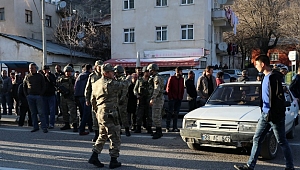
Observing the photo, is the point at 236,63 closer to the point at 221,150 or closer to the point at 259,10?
the point at 259,10

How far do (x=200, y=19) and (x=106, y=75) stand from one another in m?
23.6

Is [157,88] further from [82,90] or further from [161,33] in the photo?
[161,33]

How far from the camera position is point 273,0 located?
137 ft

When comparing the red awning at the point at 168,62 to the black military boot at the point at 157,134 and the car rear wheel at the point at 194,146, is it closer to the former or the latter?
the black military boot at the point at 157,134

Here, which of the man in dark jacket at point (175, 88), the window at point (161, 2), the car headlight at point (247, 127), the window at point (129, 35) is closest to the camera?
the car headlight at point (247, 127)

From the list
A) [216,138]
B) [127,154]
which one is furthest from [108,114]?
[216,138]

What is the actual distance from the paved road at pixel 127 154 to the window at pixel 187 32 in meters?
20.5

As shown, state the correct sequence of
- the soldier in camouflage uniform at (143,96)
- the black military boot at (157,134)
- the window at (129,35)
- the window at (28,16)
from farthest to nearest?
the window at (28,16)
the window at (129,35)
the soldier in camouflage uniform at (143,96)
the black military boot at (157,134)

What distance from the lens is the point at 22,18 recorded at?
118 feet

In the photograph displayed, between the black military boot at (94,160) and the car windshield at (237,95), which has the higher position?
the car windshield at (237,95)

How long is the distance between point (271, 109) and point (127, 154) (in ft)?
10.6

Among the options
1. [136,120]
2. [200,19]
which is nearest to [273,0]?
[200,19]

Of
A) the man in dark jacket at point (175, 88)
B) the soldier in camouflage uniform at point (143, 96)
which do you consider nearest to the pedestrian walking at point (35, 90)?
the soldier in camouflage uniform at point (143, 96)

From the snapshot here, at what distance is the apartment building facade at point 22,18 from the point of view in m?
35.2
